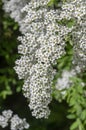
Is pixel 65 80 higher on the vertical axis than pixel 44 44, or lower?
higher

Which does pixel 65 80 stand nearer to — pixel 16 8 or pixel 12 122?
pixel 12 122

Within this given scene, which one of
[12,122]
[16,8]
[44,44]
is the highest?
[16,8]

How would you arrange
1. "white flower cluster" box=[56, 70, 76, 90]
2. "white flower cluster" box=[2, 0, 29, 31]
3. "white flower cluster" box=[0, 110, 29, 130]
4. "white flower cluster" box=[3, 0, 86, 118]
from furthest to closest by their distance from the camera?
"white flower cluster" box=[56, 70, 76, 90] < "white flower cluster" box=[2, 0, 29, 31] < "white flower cluster" box=[0, 110, 29, 130] < "white flower cluster" box=[3, 0, 86, 118]

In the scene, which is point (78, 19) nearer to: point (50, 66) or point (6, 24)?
point (50, 66)

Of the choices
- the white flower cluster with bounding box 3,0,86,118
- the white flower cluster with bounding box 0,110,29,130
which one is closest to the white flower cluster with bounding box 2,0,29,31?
the white flower cluster with bounding box 3,0,86,118

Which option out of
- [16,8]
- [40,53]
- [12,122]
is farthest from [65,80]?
[40,53]

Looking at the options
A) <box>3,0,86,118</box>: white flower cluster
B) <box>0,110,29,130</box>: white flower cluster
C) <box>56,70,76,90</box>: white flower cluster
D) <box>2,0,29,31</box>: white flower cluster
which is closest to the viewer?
<box>3,0,86,118</box>: white flower cluster

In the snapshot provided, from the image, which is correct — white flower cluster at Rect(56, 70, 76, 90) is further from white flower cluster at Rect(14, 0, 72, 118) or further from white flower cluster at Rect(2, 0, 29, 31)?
white flower cluster at Rect(14, 0, 72, 118)

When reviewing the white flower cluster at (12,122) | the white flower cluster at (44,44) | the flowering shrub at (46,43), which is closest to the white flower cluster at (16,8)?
the flowering shrub at (46,43)
